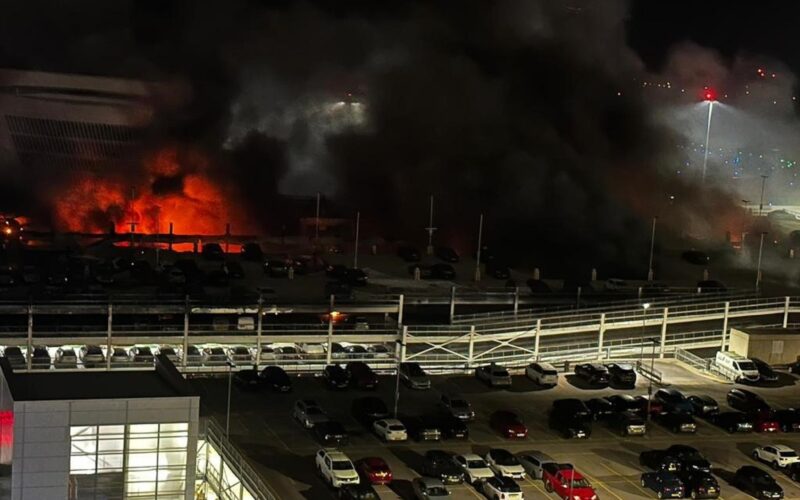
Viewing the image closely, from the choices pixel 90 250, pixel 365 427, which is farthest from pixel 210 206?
pixel 365 427

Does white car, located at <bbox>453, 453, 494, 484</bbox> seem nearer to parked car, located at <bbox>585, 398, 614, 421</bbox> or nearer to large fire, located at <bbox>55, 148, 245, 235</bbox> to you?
parked car, located at <bbox>585, 398, 614, 421</bbox>

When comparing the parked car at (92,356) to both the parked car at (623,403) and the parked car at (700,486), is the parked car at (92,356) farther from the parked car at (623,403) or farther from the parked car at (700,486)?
the parked car at (700,486)

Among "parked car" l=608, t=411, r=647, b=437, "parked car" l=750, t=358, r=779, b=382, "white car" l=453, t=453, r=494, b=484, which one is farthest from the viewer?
"parked car" l=750, t=358, r=779, b=382

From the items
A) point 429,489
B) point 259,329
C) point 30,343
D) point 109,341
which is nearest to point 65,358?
point 30,343

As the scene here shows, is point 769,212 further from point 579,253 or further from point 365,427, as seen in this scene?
point 365,427

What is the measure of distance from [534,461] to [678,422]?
16.4 ft

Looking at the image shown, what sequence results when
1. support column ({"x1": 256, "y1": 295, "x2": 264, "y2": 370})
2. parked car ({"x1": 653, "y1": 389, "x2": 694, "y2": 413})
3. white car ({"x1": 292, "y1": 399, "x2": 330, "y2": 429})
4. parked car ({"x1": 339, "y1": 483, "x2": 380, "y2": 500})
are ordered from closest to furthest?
parked car ({"x1": 339, "y1": 483, "x2": 380, "y2": 500}), white car ({"x1": 292, "y1": 399, "x2": 330, "y2": 429}), parked car ({"x1": 653, "y1": 389, "x2": 694, "y2": 413}), support column ({"x1": 256, "y1": 295, "x2": 264, "y2": 370})

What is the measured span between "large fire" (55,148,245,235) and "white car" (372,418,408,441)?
65.5 feet

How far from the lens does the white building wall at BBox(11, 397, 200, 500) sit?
15539 mm

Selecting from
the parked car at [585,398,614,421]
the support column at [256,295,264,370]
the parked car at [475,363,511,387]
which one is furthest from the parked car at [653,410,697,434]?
the support column at [256,295,264,370]

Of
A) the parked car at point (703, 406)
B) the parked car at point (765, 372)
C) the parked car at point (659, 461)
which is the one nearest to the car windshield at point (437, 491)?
the parked car at point (659, 461)

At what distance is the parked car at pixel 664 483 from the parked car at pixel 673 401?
4685 mm

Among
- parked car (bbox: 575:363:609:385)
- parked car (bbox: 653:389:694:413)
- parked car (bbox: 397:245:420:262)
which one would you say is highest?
parked car (bbox: 397:245:420:262)

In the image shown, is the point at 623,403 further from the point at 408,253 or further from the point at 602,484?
the point at 408,253
